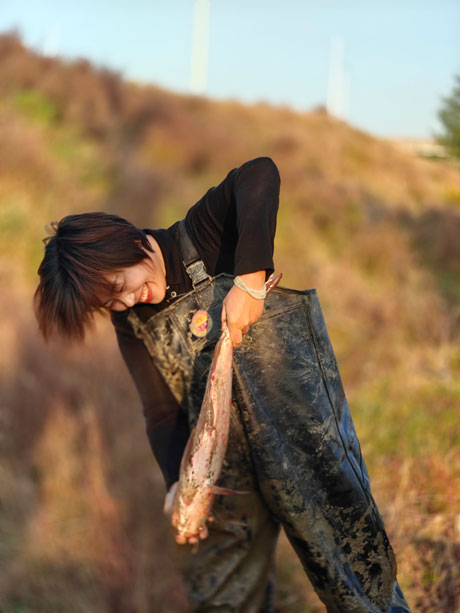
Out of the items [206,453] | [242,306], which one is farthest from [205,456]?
[242,306]

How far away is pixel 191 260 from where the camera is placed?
1.67 meters

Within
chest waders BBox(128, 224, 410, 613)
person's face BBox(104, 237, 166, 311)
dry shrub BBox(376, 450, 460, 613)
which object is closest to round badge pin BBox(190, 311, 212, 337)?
chest waders BBox(128, 224, 410, 613)

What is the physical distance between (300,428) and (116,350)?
3.63 meters

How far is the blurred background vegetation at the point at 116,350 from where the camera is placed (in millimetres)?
3156

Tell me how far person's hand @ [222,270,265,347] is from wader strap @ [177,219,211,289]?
222mm

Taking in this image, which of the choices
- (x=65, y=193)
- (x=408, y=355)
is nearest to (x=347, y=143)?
(x=65, y=193)

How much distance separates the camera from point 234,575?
211 cm

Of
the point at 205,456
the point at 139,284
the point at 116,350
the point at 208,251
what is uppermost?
the point at 208,251

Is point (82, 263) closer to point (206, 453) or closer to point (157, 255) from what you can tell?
point (157, 255)

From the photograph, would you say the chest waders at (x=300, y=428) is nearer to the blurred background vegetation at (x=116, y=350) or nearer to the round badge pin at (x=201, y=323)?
the round badge pin at (x=201, y=323)

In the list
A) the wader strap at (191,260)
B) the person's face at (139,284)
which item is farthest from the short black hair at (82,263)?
the wader strap at (191,260)

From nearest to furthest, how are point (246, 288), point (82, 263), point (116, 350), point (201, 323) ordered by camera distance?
point (246, 288) → point (82, 263) → point (201, 323) → point (116, 350)

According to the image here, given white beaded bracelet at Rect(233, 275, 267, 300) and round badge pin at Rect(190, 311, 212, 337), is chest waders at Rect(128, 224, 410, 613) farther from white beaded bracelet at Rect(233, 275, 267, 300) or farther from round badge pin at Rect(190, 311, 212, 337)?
white beaded bracelet at Rect(233, 275, 267, 300)

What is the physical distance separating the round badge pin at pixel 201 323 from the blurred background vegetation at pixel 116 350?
170 cm
